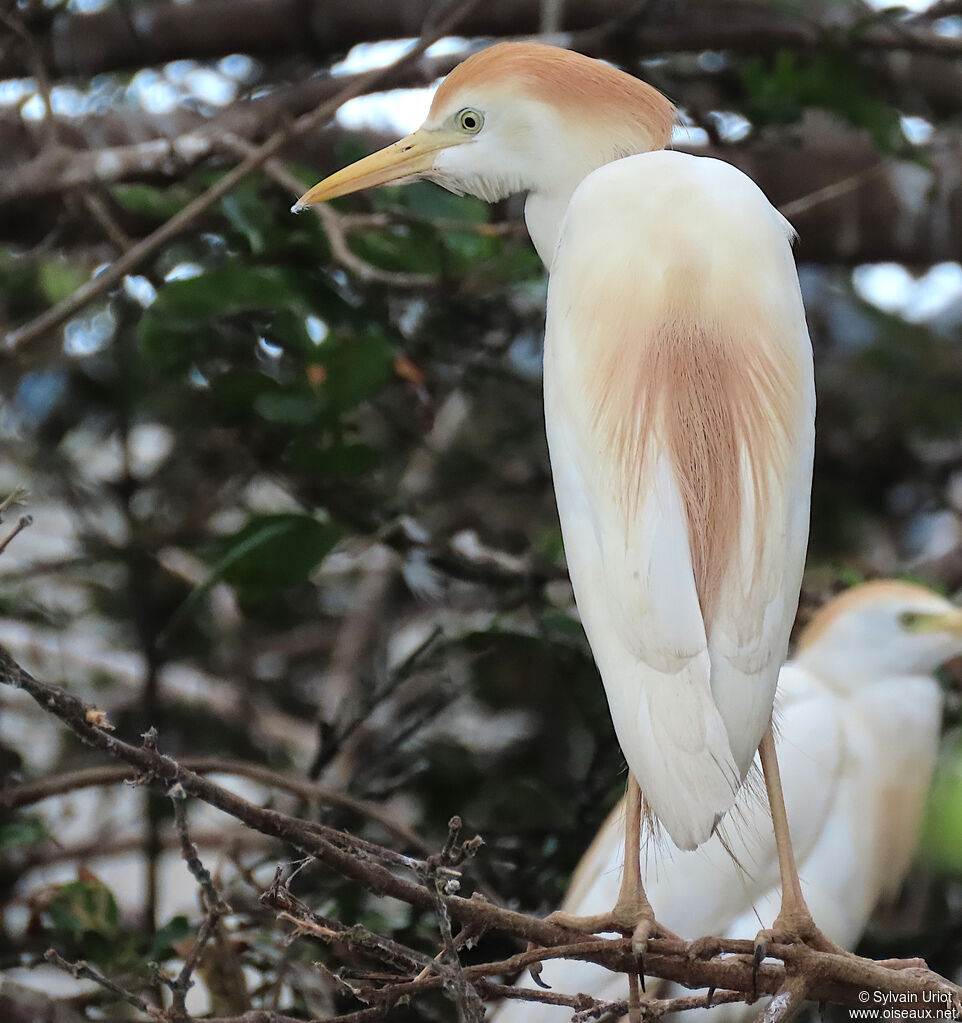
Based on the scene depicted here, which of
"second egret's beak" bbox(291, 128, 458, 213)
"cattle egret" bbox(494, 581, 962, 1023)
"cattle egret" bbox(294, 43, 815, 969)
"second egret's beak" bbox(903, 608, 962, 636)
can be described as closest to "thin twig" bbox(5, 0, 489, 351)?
"second egret's beak" bbox(291, 128, 458, 213)

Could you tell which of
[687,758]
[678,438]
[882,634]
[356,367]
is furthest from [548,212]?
[882,634]

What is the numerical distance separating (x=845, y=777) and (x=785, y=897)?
0.73 metres

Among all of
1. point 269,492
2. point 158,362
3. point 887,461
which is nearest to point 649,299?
point 158,362

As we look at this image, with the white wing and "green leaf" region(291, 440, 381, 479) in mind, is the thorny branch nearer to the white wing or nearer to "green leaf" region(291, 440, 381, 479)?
the white wing

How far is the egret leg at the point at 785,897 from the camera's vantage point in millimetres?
666

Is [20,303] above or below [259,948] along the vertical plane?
above

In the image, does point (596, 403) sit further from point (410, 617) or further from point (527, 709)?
point (410, 617)

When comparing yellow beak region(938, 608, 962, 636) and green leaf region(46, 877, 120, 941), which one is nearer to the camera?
green leaf region(46, 877, 120, 941)

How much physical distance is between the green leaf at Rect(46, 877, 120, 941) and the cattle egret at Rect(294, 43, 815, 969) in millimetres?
542

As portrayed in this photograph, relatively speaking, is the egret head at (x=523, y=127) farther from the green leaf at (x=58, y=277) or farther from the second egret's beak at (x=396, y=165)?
the green leaf at (x=58, y=277)

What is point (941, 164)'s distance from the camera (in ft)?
5.96

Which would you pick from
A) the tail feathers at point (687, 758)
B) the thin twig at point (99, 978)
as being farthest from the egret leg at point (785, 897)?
the thin twig at point (99, 978)

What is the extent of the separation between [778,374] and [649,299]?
0.08 m

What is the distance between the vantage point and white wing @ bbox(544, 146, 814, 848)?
590mm
